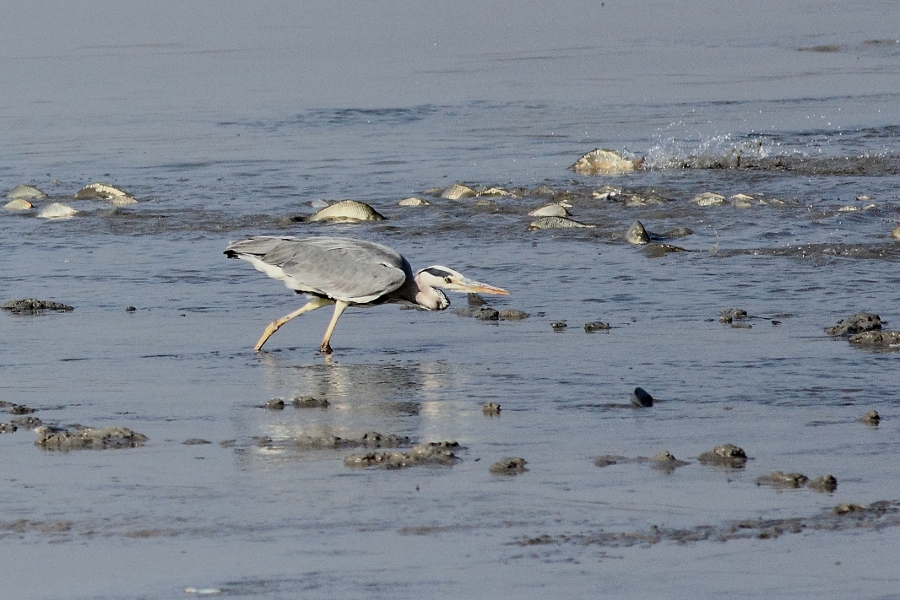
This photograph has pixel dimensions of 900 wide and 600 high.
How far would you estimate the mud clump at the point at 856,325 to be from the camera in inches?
396

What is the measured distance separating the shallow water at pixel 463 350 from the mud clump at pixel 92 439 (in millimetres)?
88

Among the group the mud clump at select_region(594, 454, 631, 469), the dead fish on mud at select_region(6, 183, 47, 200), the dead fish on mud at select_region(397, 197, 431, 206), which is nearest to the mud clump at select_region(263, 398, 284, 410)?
the mud clump at select_region(594, 454, 631, 469)

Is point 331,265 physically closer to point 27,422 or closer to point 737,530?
point 27,422

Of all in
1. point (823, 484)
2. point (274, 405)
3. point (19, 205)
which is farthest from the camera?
point (19, 205)

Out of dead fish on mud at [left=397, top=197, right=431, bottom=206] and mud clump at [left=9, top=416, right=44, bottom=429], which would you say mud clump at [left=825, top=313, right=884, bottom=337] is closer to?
mud clump at [left=9, top=416, right=44, bottom=429]

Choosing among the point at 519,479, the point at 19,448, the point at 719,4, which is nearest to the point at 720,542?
the point at 519,479

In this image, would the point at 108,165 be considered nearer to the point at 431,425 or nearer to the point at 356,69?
the point at 356,69

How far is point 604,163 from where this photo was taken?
1819 centimetres

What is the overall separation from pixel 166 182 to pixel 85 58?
570 inches

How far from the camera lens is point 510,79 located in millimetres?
27625

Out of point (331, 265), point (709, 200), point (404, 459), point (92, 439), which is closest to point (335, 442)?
point (404, 459)

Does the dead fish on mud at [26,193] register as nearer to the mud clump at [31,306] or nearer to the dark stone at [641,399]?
the mud clump at [31,306]

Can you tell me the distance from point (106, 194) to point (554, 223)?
510 cm

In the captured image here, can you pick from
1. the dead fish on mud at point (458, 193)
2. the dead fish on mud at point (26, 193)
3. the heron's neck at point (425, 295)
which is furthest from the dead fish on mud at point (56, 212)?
the heron's neck at point (425, 295)
